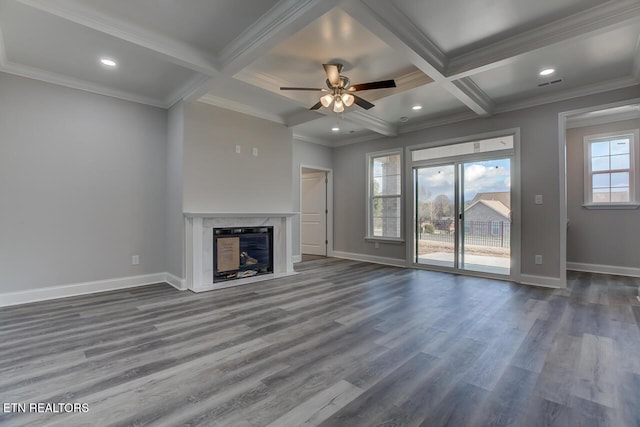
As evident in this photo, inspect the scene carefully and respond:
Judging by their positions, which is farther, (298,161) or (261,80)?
(298,161)

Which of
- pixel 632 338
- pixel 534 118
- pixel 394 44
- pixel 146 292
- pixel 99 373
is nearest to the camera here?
pixel 99 373

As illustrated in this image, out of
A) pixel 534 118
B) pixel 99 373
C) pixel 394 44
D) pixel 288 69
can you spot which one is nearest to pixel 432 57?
pixel 394 44

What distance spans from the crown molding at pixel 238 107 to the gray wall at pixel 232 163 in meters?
0.06

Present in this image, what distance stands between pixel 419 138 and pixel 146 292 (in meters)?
5.28

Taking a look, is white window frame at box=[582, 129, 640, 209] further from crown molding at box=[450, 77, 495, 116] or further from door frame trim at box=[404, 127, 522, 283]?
crown molding at box=[450, 77, 495, 116]

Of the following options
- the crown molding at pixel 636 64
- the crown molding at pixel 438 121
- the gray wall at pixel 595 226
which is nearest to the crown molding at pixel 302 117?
the crown molding at pixel 438 121

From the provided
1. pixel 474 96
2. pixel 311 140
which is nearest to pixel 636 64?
pixel 474 96

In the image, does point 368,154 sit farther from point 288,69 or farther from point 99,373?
point 99,373

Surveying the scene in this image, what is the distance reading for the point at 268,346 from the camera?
2.37 meters

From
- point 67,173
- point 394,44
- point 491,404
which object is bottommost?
point 491,404

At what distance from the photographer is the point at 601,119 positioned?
5172mm

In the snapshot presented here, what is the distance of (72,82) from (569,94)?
671cm

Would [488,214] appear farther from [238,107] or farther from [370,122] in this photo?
[238,107]

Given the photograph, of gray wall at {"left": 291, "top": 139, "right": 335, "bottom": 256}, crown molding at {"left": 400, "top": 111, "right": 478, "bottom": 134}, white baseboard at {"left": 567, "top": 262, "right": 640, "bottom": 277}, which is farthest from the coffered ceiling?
white baseboard at {"left": 567, "top": 262, "right": 640, "bottom": 277}
